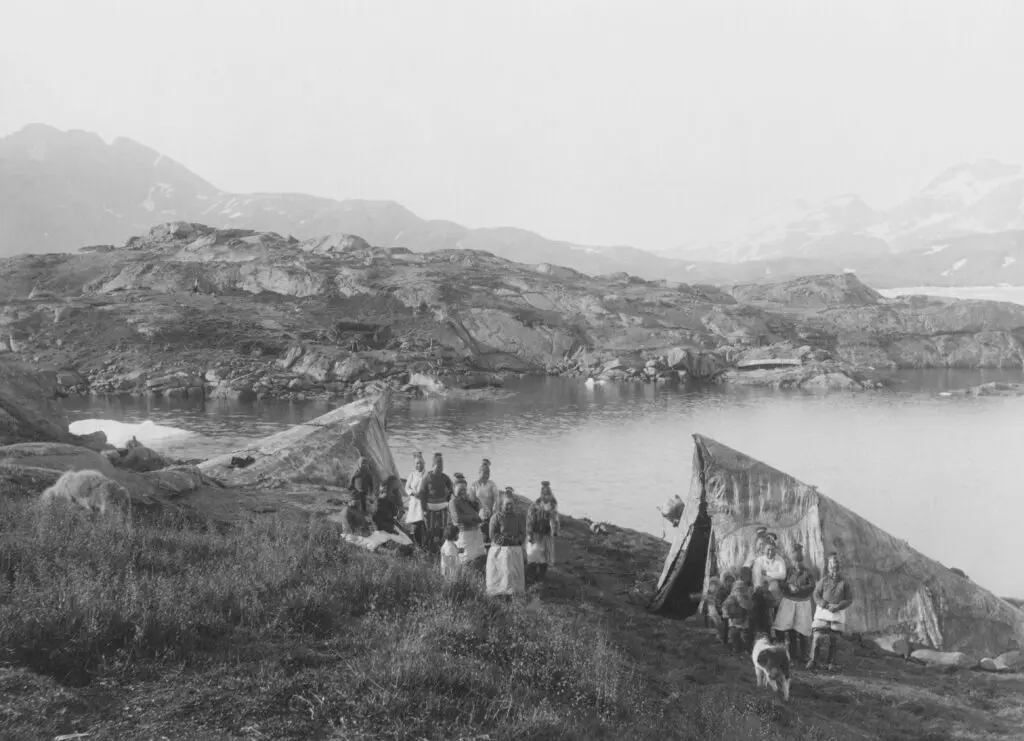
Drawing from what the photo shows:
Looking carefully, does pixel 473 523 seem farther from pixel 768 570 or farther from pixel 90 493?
pixel 90 493

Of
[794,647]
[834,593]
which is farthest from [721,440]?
[794,647]

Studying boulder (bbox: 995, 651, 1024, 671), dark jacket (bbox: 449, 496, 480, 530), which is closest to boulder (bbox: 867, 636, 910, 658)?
boulder (bbox: 995, 651, 1024, 671)

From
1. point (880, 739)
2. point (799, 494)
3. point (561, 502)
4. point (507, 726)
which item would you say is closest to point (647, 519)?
point (561, 502)

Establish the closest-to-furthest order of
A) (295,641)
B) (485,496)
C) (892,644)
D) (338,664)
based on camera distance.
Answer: (338,664) → (295,641) → (892,644) → (485,496)

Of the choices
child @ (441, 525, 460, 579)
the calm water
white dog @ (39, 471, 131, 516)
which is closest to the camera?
white dog @ (39, 471, 131, 516)

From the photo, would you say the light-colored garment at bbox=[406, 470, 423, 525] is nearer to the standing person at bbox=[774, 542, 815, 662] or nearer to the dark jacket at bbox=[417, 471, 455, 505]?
the dark jacket at bbox=[417, 471, 455, 505]

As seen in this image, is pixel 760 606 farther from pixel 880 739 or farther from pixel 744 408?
→ pixel 744 408
